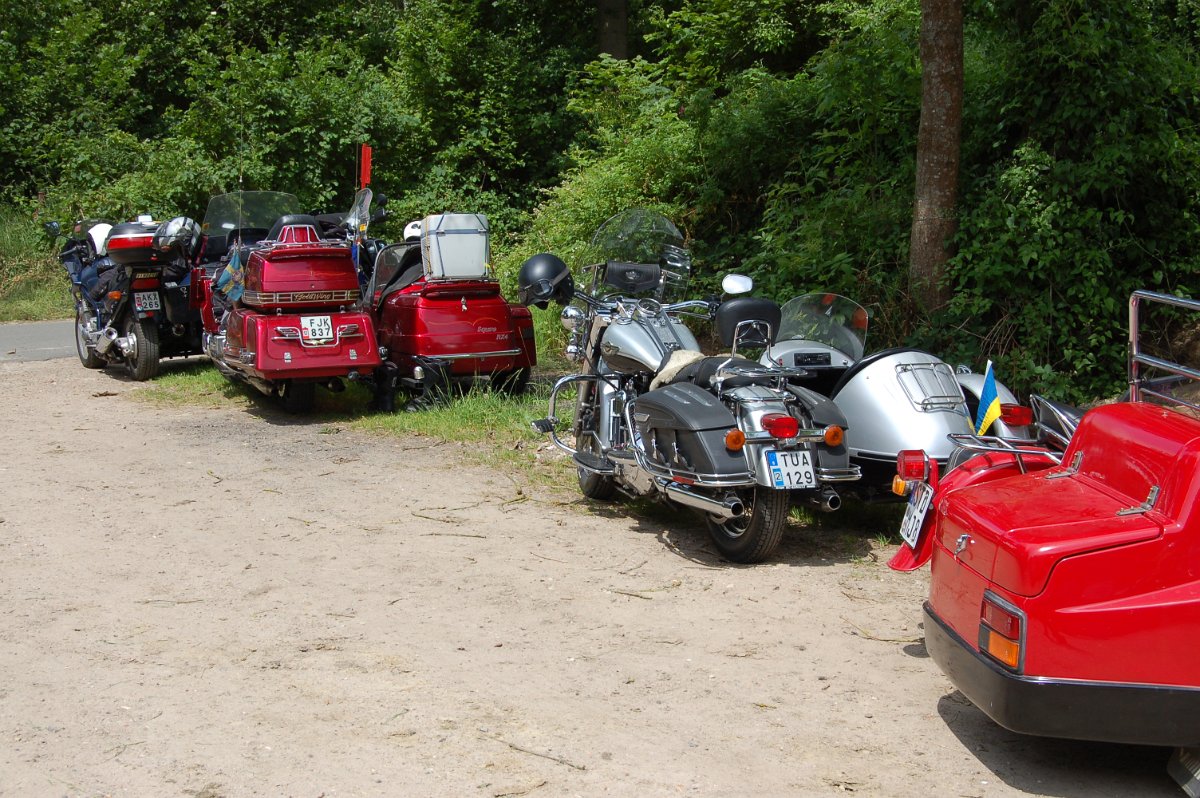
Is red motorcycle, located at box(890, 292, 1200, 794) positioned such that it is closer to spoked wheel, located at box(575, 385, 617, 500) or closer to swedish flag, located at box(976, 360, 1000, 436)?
swedish flag, located at box(976, 360, 1000, 436)

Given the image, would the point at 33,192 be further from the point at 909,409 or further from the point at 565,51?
the point at 909,409

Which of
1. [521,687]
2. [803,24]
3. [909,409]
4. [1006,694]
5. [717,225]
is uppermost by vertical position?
[803,24]

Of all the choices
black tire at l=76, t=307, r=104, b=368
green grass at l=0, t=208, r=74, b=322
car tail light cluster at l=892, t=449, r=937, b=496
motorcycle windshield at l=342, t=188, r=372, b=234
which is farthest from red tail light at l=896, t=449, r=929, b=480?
green grass at l=0, t=208, r=74, b=322

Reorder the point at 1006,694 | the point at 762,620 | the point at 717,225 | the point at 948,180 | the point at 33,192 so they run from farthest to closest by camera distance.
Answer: the point at 33,192 → the point at 717,225 → the point at 948,180 → the point at 762,620 → the point at 1006,694

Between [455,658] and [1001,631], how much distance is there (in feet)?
6.95

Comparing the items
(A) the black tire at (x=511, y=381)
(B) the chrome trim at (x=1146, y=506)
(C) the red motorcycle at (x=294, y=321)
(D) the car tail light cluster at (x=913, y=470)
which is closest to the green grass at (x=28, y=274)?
(C) the red motorcycle at (x=294, y=321)

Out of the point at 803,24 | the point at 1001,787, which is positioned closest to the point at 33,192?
the point at 803,24

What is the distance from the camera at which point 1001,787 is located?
3.62 meters

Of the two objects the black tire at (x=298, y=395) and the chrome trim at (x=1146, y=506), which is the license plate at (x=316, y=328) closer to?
the black tire at (x=298, y=395)

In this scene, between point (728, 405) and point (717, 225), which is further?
point (717, 225)

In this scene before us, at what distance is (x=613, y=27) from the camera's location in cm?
2089

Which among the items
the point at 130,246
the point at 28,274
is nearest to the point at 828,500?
the point at 130,246

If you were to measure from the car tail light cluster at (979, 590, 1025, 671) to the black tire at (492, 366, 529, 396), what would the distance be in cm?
649

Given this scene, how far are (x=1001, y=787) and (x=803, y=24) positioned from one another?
13.9 m
